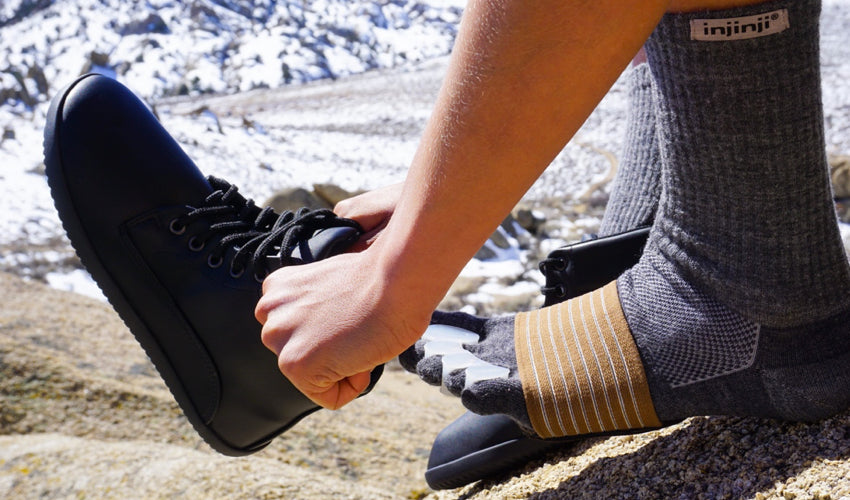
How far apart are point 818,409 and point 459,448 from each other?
429 millimetres

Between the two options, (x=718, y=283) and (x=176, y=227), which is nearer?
(x=718, y=283)

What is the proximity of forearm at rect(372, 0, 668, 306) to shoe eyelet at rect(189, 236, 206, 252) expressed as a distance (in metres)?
0.45

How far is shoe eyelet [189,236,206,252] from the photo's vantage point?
998 mm

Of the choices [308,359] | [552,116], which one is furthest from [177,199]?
[552,116]

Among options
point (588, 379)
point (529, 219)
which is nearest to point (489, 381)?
point (588, 379)

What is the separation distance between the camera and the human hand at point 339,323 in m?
0.64

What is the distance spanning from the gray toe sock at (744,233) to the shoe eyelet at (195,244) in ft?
1.76

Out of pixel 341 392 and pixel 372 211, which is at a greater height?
pixel 372 211

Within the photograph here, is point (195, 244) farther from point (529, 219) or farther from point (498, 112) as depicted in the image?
point (529, 219)

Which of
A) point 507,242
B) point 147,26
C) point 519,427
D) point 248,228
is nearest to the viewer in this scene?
point 519,427

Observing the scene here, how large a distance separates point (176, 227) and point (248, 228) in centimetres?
Result: 9

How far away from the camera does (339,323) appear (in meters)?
0.67

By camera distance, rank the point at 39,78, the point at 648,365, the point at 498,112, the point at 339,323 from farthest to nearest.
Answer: the point at 39,78 → the point at 648,365 → the point at 339,323 → the point at 498,112

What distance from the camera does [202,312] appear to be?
0.96 meters
